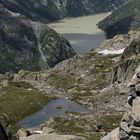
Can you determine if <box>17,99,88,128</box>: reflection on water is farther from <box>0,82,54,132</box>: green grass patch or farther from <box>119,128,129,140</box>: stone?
<box>119,128,129,140</box>: stone

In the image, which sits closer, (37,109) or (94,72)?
(37,109)

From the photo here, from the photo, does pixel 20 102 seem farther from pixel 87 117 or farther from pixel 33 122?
pixel 87 117

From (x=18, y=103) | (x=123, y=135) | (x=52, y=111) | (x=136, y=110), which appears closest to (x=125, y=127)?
(x=123, y=135)

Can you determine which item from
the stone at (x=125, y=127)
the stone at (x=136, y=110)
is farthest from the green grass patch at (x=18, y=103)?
the stone at (x=136, y=110)

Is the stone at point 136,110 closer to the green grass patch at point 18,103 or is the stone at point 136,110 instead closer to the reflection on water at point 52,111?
the reflection on water at point 52,111

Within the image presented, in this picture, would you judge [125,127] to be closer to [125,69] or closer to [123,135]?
[123,135]

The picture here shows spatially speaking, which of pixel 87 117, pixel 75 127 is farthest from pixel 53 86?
pixel 75 127

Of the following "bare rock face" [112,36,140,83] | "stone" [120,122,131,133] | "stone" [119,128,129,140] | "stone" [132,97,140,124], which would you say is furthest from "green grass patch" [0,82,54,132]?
"stone" [132,97,140,124]

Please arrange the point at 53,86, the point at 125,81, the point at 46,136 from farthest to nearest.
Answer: the point at 53,86 < the point at 125,81 < the point at 46,136
